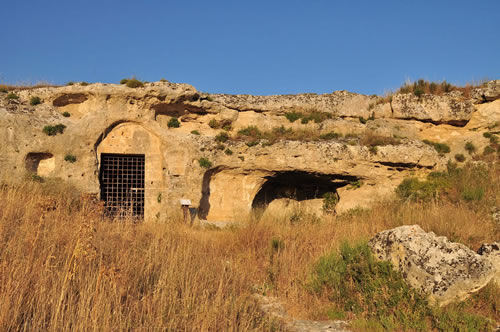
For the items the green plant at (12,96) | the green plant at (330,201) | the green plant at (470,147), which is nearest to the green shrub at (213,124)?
the green plant at (330,201)

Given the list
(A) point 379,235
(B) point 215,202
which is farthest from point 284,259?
(B) point 215,202

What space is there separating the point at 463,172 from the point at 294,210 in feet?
21.4

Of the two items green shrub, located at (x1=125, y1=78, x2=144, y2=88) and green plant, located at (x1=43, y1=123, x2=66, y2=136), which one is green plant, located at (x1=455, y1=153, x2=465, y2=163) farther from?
green plant, located at (x1=43, y1=123, x2=66, y2=136)

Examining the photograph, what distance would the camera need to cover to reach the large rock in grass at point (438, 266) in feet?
23.1

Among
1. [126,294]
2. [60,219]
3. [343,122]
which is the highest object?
[343,122]

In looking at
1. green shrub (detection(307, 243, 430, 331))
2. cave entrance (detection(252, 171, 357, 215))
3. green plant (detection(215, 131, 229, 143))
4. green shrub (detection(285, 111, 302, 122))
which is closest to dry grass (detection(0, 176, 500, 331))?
green shrub (detection(307, 243, 430, 331))

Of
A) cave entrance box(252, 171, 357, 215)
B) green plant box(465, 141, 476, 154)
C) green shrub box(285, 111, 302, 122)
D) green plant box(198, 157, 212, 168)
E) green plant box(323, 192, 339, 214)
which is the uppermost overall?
green shrub box(285, 111, 302, 122)

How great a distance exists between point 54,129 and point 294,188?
369 inches

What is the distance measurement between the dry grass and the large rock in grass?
5.07 feet

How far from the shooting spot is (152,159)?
52.7ft

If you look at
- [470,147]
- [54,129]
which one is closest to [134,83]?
[54,129]

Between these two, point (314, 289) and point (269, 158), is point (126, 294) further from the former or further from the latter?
point (269, 158)

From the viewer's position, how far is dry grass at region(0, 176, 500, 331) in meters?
4.86

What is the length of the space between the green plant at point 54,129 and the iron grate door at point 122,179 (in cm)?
168
